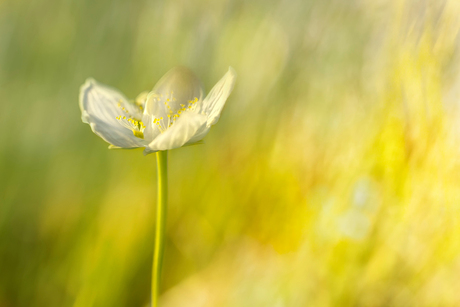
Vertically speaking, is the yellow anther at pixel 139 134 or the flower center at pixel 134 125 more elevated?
the flower center at pixel 134 125

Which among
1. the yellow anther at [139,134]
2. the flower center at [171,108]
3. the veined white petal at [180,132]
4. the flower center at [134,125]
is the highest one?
the flower center at [171,108]

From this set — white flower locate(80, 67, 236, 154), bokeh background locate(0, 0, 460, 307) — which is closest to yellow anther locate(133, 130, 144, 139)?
white flower locate(80, 67, 236, 154)

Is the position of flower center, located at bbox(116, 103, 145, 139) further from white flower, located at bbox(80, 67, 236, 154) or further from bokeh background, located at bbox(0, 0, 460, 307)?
bokeh background, located at bbox(0, 0, 460, 307)

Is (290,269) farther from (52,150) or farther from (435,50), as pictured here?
(52,150)

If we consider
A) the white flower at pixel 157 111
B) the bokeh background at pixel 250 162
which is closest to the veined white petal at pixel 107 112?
the white flower at pixel 157 111

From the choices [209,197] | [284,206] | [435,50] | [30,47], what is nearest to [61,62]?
[30,47]

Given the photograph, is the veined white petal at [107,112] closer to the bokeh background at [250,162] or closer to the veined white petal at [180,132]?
the veined white petal at [180,132]

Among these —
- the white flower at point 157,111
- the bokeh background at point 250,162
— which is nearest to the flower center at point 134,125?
the white flower at point 157,111

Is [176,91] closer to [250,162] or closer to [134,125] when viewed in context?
[134,125]
